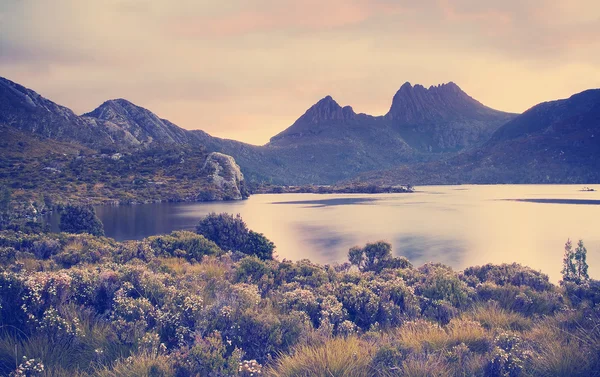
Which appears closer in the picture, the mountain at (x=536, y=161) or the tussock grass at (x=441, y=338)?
the tussock grass at (x=441, y=338)

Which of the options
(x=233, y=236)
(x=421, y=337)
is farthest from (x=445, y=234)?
(x=421, y=337)

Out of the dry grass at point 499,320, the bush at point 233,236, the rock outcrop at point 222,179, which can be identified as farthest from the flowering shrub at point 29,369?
the rock outcrop at point 222,179

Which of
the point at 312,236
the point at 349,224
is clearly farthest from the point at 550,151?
the point at 312,236

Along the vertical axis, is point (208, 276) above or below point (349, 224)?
above

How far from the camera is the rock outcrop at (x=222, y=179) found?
98963 millimetres

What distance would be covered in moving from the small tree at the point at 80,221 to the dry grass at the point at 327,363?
3162cm

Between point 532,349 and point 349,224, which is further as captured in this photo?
point 349,224

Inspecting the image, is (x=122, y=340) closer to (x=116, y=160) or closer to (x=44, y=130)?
(x=116, y=160)

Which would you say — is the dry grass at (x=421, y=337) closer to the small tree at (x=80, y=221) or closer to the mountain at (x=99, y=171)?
the small tree at (x=80, y=221)

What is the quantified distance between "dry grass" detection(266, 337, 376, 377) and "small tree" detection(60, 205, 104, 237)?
31623 millimetres

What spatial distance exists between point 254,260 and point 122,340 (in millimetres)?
5296

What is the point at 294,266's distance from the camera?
1086 cm

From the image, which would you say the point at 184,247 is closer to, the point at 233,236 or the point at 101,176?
the point at 233,236

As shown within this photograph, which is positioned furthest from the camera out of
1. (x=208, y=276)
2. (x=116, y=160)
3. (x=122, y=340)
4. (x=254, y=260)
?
(x=116, y=160)
